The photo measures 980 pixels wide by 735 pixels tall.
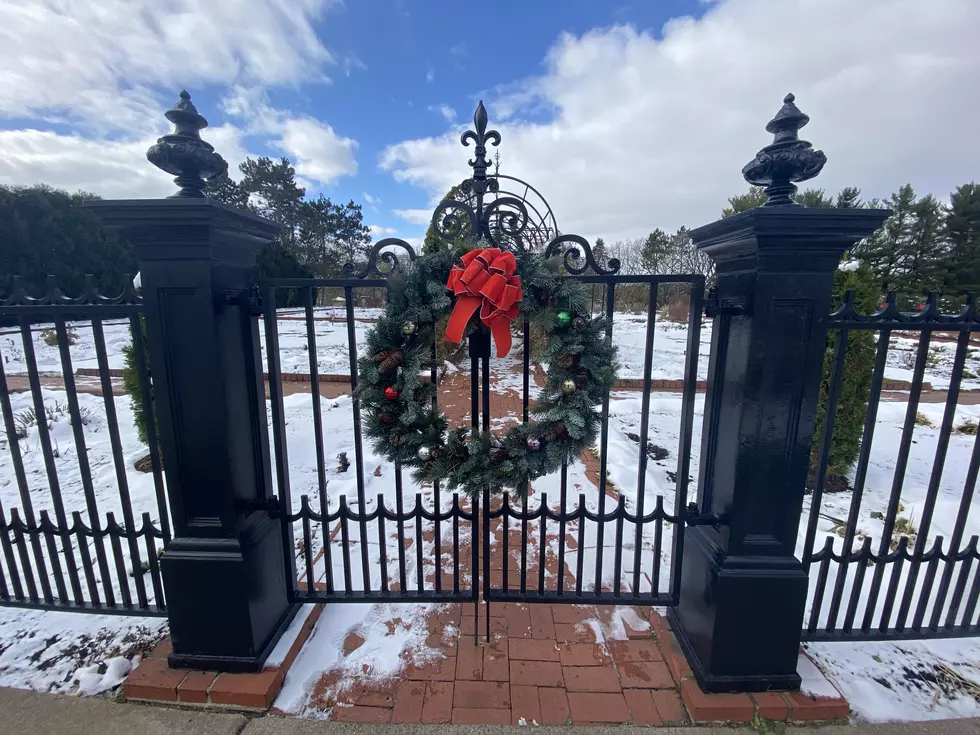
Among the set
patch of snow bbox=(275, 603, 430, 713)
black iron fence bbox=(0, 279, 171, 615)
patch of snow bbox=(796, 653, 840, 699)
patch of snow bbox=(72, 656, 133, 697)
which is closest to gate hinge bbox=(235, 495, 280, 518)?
black iron fence bbox=(0, 279, 171, 615)

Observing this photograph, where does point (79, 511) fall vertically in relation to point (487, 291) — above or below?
below

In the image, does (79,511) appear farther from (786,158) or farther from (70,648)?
(786,158)

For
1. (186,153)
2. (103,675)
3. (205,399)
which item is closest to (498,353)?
(205,399)

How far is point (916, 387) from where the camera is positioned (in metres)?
1.82

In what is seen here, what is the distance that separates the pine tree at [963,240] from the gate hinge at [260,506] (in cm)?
2648

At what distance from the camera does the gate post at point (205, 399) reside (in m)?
1.74

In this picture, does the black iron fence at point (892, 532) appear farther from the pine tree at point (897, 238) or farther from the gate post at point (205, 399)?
the pine tree at point (897, 238)

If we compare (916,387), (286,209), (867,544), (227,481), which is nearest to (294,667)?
(227,481)

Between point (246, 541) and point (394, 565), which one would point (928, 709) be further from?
point (246, 541)

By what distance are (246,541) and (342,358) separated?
8041 millimetres

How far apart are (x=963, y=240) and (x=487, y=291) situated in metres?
27.5

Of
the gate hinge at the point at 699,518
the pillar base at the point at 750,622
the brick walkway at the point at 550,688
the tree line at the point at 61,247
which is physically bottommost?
the brick walkway at the point at 550,688

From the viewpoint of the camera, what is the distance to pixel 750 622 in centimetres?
187

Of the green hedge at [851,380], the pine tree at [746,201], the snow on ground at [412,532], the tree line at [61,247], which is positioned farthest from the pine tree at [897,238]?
the tree line at [61,247]
